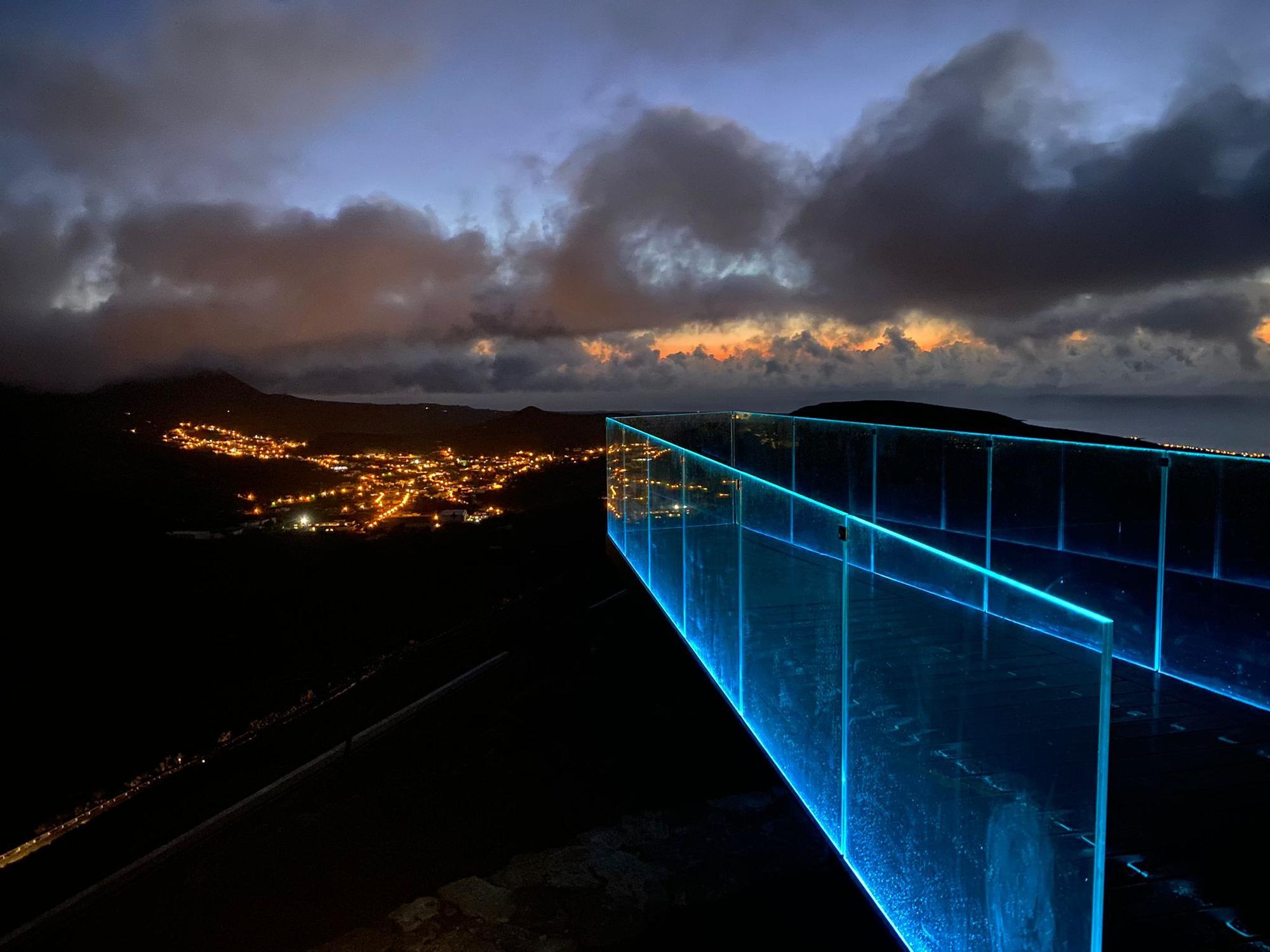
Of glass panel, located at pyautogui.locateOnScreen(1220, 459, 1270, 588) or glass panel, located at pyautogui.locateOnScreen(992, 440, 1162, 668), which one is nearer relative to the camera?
glass panel, located at pyautogui.locateOnScreen(1220, 459, 1270, 588)

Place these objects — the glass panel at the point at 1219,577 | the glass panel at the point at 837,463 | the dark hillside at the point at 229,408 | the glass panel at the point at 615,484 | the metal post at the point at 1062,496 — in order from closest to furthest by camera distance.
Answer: the glass panel at the point at 1219,577, the metal post at the point at 1062,496, the glass panel at the point at 837,463, the glass panel at the point at 615,484, the dark hillside at the point at 229,408

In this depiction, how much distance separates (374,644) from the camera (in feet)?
74.0

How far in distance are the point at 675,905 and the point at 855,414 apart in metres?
26.7

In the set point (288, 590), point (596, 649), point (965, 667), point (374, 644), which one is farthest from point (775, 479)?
point (288, 590)

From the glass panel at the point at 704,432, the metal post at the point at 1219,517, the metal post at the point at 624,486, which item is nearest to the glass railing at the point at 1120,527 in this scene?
the metal post at the point at 1219,517

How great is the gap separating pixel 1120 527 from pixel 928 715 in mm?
3879

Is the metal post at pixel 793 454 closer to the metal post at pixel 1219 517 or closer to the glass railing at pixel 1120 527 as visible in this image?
the glass railing at pixel 1120 527

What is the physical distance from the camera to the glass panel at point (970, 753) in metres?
2.13

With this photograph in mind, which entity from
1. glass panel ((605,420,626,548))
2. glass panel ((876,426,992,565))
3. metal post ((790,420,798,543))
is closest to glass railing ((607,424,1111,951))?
glass panel ((876,426,992,565))

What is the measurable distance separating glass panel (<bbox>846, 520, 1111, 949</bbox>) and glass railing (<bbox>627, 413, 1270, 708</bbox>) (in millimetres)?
3016

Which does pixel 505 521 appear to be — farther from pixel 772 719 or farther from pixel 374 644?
pixel 772 719

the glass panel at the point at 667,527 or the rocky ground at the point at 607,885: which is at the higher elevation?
the glass panel at the point at 667,527

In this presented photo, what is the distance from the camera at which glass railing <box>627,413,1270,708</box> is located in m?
4.91

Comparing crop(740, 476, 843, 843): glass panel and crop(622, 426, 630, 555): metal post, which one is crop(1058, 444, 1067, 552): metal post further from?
crop(622, 426, 630, 555): metal post
